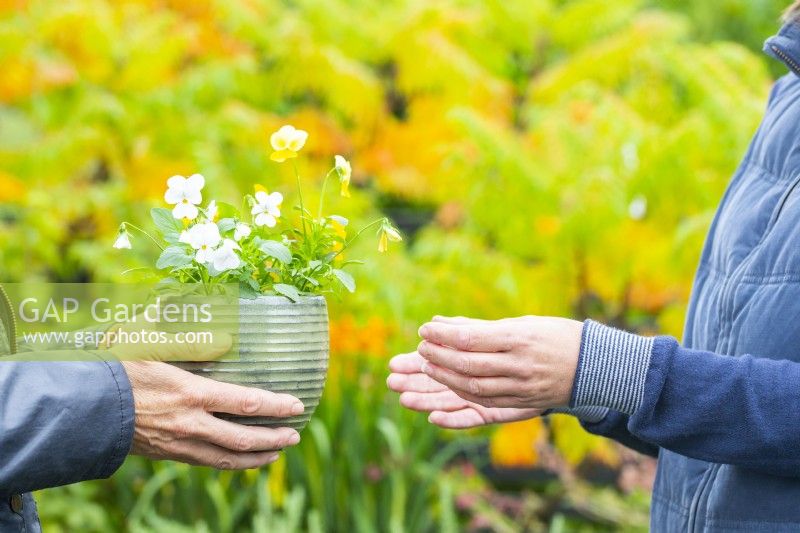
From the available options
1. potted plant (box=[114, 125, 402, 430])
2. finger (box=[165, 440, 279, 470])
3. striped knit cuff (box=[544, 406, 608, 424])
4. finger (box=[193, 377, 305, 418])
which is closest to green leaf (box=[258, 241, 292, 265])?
potted plant (box=[114, 125, 402, 430])

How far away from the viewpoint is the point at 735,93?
4.72m

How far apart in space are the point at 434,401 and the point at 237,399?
47 cm

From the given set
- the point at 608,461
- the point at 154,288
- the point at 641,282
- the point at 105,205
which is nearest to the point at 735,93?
the point at 641,282

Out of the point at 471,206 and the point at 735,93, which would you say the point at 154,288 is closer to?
the point at 471,206

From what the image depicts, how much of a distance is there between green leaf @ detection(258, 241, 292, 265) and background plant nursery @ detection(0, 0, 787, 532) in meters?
2.31

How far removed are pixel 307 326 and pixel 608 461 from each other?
3571 millimetres

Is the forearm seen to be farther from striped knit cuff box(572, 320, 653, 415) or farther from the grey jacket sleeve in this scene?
the grey jacket sleeve

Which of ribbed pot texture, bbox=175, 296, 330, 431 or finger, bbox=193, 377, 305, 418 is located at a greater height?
ribbed pot texture, bbox=175, 296, 330, 431

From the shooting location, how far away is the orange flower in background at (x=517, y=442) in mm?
4516

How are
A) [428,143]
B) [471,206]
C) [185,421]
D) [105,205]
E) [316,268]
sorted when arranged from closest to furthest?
1. [185,421]
2. [316,268]
3. [471,206]
4. [105,205]
5. [428,143]

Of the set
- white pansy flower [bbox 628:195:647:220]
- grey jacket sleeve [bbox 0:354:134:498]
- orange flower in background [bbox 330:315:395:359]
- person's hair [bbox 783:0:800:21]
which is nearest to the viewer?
grey jacket sleeve [bbox 0:354:134:498]

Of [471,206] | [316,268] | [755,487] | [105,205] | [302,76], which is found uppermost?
[302,76]

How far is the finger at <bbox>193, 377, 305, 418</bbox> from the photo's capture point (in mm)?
1454

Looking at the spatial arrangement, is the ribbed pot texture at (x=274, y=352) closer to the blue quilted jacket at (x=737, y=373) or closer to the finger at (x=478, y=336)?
the finger at (x=478, y=336)
